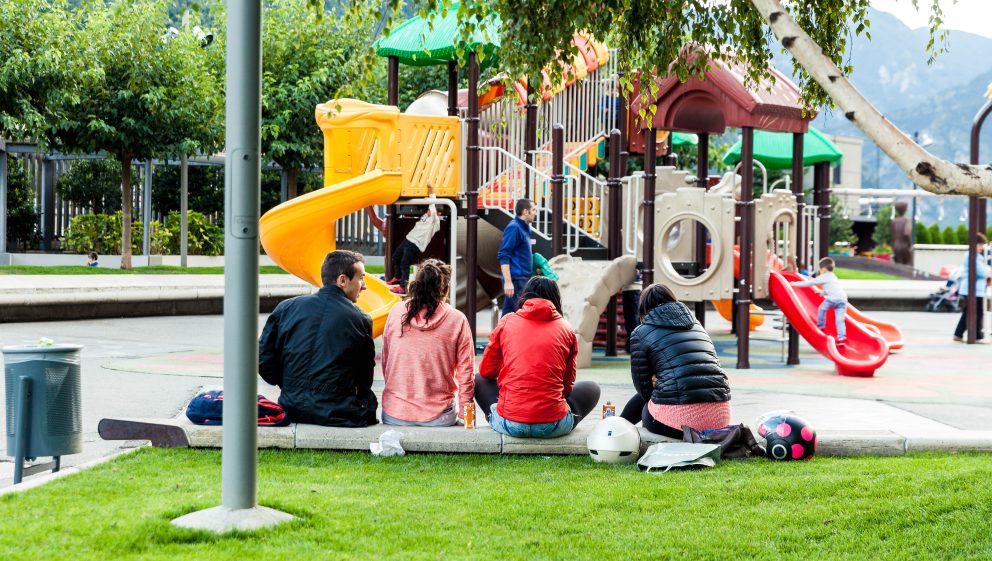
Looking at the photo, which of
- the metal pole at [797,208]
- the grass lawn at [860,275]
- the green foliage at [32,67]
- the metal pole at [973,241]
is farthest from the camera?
the grass lawn at [860,275]

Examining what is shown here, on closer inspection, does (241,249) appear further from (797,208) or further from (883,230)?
(883,230)

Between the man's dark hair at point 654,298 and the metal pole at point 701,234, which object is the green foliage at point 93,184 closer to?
the metal pole at point 701,234

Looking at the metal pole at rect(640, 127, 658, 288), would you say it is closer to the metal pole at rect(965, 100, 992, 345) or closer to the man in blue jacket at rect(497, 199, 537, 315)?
the man in blue jacket at rect(497, 199, 537, 315)

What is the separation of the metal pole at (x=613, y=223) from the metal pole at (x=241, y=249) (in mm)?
10004

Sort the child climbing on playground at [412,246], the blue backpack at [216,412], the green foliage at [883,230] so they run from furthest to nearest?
the green foliage at [883,230]
the child climbing on playground at [412,246]
the blue backpack at [216,412]

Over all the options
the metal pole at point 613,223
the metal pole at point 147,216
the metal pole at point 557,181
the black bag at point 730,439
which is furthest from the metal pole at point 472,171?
the metal pole at point 147,216

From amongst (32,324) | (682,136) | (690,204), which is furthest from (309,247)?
(682,136)

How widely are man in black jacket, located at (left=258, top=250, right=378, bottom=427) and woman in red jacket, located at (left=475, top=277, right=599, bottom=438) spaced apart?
0.90 meters

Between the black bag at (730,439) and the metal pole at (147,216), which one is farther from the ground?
the metal pole at (147,216)

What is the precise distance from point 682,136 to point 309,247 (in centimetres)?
1502

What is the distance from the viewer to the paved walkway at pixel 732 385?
24.8 ft

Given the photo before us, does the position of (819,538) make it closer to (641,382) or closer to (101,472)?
(641,382)

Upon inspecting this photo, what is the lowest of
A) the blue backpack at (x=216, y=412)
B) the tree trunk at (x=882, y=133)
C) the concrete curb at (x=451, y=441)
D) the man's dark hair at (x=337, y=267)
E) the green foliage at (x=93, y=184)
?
the concrete curb at (x=451, y=441)

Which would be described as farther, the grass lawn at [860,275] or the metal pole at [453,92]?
the grass lawn at [860,275]
